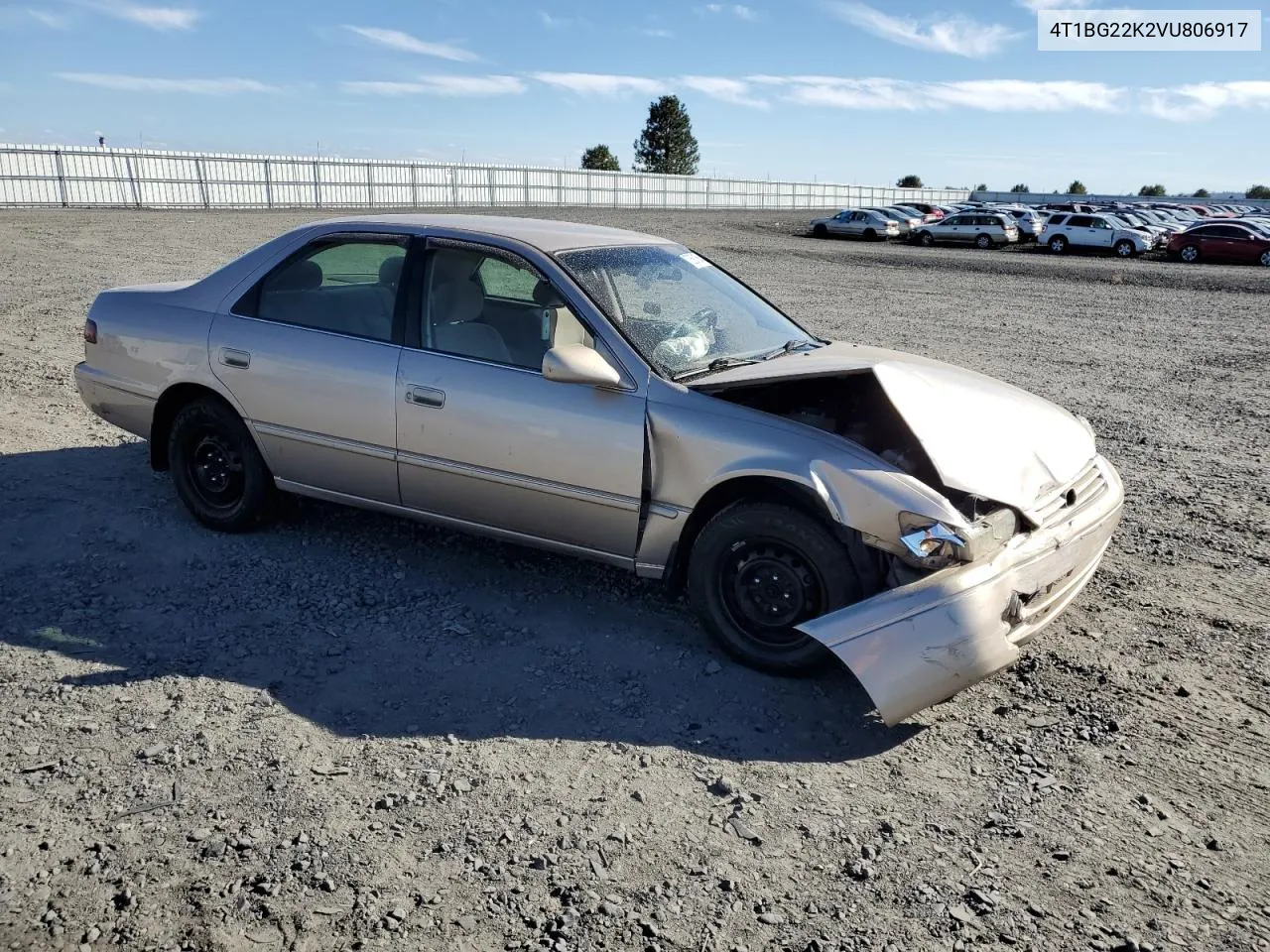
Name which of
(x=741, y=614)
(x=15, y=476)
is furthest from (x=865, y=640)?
(x=15, y=476)

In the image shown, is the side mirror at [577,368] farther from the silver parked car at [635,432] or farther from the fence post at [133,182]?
the fence post at [133,182]

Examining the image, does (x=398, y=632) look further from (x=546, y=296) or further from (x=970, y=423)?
(x=970, y=423)

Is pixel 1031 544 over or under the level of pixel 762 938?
over

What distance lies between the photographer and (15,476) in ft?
20.8

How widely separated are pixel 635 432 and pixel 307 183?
44.2 m

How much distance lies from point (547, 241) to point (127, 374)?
259 cm

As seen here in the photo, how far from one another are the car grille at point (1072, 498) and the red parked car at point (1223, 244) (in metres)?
31.5

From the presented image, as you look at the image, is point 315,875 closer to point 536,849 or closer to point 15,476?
point 536,849

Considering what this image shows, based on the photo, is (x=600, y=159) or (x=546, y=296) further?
(x=600, y=159)

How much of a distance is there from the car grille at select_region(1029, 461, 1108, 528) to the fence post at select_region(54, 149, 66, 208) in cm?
3823

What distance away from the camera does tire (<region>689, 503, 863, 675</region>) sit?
3.99m

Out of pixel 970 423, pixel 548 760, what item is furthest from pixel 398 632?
pixel 970 423

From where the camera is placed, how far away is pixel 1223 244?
103 feet

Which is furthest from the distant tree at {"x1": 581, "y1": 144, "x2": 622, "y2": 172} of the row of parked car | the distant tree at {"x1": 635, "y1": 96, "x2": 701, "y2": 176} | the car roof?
the car roof
